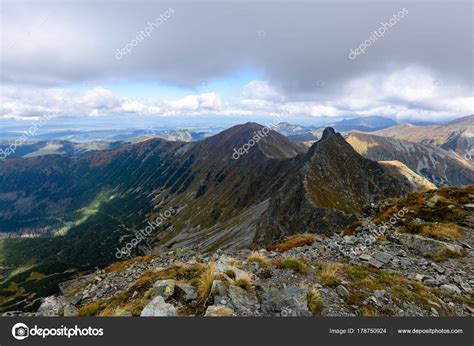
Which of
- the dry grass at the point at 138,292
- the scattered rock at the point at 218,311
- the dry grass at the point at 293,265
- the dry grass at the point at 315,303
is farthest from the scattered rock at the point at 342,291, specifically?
the dry grass at the point at 138,292

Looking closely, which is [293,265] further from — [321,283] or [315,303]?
[315,303]

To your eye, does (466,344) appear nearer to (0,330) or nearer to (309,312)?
(309,312)

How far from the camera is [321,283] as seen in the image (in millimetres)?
11594

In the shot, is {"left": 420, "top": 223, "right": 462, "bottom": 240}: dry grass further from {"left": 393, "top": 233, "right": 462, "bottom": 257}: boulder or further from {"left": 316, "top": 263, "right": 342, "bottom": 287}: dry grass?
{"left": 316, "top": 263, "right": 342, "bottom": 287}: dry grass

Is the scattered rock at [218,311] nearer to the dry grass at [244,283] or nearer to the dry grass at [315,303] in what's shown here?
the dry grass at [244,283]

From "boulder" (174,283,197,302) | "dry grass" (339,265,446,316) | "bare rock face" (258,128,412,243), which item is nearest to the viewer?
"boulder" (174,283,197,302)

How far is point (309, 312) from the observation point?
911 centimetres

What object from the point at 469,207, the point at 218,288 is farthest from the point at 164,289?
the point at 469,207

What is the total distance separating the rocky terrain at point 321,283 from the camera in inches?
374

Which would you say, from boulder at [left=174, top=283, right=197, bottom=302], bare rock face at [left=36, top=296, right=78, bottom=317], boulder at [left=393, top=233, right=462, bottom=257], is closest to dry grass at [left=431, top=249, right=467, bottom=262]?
boulder at [left=393, top=233, right=462, bottom=257]

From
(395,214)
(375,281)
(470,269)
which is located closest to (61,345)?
(375,281)

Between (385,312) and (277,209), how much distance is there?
83283 mm

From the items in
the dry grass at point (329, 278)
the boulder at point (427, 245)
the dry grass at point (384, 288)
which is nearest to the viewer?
the dry grass at point (384, 288)

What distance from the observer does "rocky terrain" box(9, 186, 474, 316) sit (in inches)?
374
